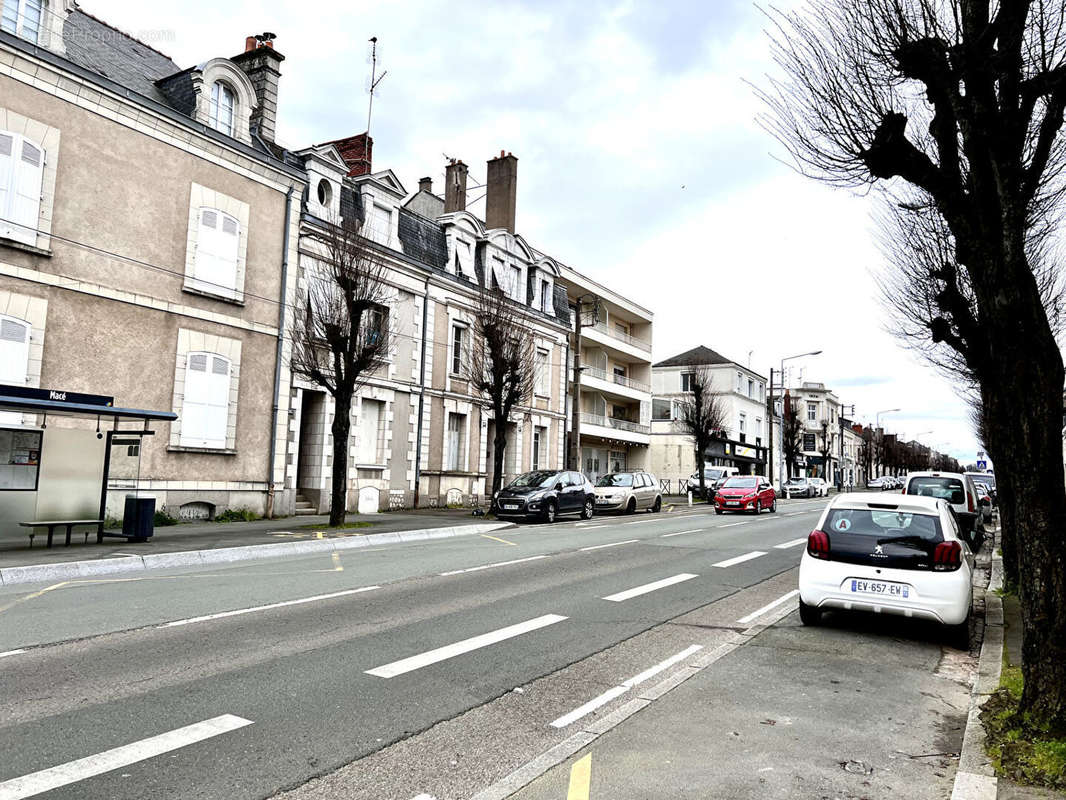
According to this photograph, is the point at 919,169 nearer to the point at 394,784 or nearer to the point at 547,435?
the point at 394,784

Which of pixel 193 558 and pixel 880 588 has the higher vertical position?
pixel 880 588

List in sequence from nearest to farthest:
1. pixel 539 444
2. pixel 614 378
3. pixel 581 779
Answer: pixel 581 779 → pixel 539 444 → pixel 614 378

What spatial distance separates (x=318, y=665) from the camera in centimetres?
646

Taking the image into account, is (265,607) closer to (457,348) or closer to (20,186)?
(20,186)

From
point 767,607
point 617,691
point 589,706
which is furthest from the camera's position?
point 767,607

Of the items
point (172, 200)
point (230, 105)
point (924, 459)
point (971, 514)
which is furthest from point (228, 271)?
point (924, 459)

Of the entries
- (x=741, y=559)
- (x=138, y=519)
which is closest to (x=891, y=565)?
(x=741, y=559)

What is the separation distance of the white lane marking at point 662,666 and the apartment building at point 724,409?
4884cm

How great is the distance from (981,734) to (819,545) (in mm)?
3533

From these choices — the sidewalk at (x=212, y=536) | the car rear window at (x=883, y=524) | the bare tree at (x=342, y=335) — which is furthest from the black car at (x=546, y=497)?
the car rear window at (x=883, y=524)

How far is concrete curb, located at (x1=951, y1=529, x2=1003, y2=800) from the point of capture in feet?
13.5

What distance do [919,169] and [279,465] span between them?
1899 cm

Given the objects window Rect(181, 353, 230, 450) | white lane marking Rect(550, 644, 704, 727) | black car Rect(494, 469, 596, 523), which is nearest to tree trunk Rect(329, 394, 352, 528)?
window Rect(181, 353, 230, 450)

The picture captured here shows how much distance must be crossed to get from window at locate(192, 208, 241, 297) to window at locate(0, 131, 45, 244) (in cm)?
390
